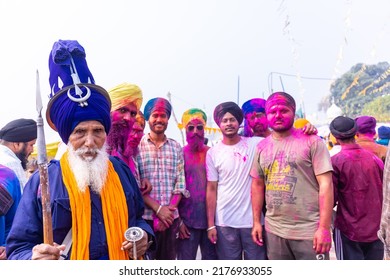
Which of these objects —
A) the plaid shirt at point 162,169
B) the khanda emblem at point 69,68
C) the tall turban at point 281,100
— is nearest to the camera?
the khanda emblem at point 69,68

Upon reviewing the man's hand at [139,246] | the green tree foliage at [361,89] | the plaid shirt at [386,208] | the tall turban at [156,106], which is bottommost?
the man's hand at [139,246]

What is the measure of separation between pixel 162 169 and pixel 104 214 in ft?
5.05

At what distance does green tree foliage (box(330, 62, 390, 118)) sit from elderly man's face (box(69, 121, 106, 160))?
Result: 925 inches

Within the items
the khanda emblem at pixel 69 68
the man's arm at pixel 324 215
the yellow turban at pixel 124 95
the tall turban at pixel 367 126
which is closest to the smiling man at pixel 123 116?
the yellow turban at pixel 124 95

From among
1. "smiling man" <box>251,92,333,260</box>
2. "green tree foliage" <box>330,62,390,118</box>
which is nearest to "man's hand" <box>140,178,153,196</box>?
"smiling man" <box>251,92,333,260</box>

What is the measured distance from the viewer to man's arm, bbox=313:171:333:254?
10.3ft

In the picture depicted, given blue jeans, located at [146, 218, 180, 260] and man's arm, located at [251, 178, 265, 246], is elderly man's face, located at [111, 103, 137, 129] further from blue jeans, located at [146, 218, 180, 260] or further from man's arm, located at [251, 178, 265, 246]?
man's arm, located at [251, 178, 265, 246]

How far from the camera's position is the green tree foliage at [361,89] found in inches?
1062

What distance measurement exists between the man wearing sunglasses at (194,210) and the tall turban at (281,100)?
1.00 meters

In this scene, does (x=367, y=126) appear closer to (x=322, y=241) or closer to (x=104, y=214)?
(x=322, y=241)

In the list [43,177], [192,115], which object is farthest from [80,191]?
[192,115]

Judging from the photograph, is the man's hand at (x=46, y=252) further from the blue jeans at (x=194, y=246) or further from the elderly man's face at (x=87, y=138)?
the blue jeans at (x=194, y=246)

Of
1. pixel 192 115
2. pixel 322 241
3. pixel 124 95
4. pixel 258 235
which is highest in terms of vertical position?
pixel 124 95

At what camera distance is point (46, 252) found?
1865 mm
